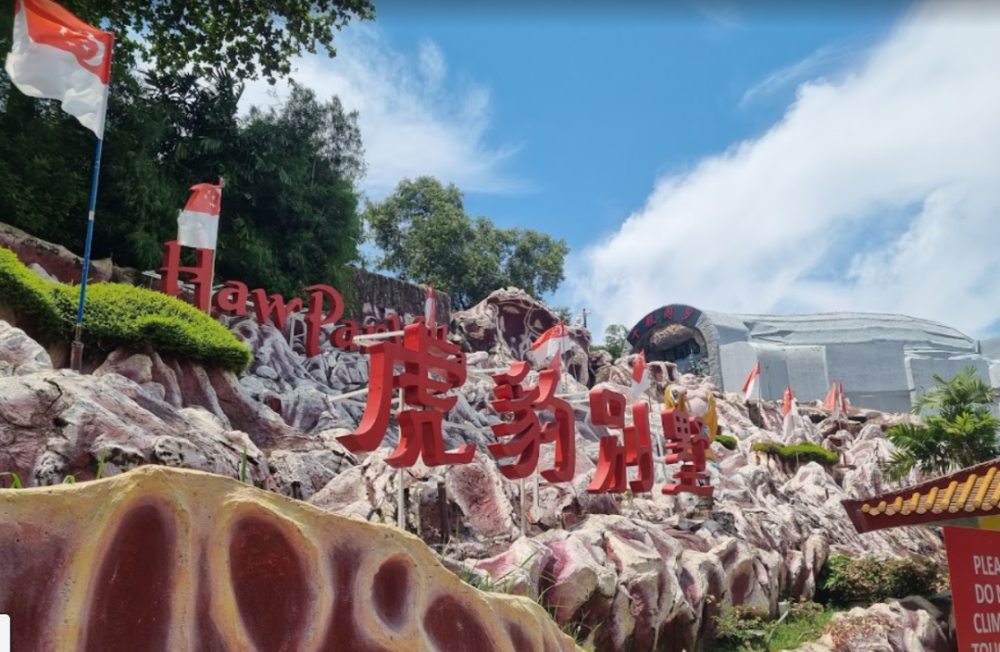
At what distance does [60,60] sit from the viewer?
8438 mm

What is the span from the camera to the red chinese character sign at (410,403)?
21.7 feet

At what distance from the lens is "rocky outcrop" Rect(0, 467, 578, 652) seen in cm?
178

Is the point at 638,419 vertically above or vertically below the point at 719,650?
above

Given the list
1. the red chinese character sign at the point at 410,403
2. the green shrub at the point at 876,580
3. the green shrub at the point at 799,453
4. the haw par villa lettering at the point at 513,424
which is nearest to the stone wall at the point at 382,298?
the green shrub at the point at 799,453

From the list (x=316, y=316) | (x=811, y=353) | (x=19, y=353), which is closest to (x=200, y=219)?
(x=316, y=316)

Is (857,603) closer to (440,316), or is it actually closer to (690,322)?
(440,316)

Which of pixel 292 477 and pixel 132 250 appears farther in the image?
pixel 132 250

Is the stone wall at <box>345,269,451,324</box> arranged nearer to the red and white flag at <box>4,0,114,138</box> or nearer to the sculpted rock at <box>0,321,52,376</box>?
the red and white flag at <box>4,0,114,138</box>

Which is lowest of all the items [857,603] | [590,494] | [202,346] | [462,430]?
[857,603]

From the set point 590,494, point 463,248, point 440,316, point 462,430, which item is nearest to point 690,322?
point 463,248

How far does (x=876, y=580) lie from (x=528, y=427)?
5.76m

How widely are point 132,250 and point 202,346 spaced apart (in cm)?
754

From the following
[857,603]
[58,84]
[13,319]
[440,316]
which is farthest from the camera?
[440,316]

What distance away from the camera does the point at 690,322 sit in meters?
38.9
